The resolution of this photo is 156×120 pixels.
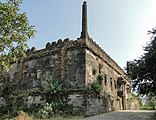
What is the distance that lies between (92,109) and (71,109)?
1472 millimetres

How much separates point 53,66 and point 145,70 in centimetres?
725

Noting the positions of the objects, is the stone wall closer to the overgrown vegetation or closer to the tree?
the overgrown vegetation

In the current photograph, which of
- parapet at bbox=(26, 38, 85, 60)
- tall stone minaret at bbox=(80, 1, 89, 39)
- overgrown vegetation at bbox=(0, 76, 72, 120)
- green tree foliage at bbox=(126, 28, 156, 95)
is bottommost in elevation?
overgrown vegetation at bbox=(0, 76, 72, 120)

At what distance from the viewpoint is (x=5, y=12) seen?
35.3 ft

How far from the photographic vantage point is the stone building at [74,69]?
566 inches

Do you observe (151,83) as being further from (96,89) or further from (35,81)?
(35,81)

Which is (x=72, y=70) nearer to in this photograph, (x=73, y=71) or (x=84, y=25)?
(x=73, y=71)

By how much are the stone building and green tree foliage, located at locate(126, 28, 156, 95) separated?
9.76ft

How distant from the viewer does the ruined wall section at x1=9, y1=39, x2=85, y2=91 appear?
15031 mm

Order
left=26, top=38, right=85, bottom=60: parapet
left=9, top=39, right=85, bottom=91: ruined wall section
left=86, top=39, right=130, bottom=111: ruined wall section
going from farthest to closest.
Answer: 1. left=26, top=38, right=85, bottom=60: parapet
2. left=86, top=39, right=130, bottom=111: ruined wall section
3. left=9, top=39, right=85, bottom=91: ruined wall section

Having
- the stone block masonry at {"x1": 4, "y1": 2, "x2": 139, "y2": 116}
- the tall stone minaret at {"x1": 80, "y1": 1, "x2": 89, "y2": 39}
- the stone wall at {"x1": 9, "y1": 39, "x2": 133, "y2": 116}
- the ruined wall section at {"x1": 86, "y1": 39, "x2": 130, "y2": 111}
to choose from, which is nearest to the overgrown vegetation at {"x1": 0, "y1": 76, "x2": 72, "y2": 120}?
the stone block masonry at {"x1": 4, "y1": 2, "x2": 139, "y2": 116}

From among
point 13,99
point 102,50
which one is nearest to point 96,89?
point 102,50

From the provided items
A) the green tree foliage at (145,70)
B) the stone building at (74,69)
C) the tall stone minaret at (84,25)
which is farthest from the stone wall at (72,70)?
the green tree foliage at (145,70)

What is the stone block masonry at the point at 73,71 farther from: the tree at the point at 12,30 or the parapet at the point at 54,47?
the tree at the point at 12,30
